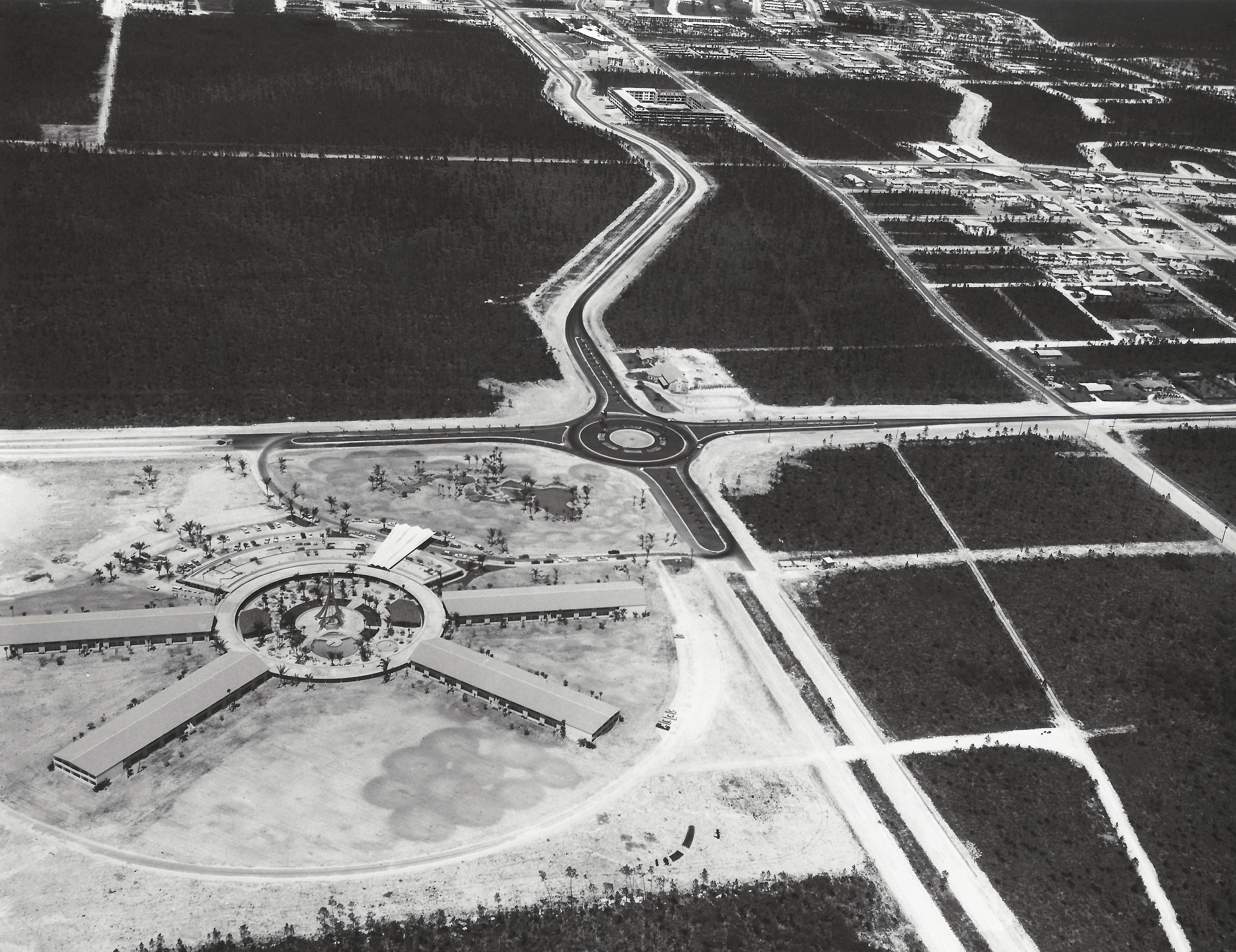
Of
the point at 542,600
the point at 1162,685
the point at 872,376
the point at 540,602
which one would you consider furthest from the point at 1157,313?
the point at 540,602

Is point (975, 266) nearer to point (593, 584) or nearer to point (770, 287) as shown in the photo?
point (770, 287)

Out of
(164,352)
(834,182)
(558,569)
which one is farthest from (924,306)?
(164,352)

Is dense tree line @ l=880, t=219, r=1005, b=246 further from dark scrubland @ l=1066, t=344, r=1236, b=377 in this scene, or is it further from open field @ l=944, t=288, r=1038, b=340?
dark scrubland @ l=1066, t=344, r=1236, b=377

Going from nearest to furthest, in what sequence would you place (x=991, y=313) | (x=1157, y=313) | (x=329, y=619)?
(x=329, y=619)
(x=991, y=313)
(x=1157, y=313)

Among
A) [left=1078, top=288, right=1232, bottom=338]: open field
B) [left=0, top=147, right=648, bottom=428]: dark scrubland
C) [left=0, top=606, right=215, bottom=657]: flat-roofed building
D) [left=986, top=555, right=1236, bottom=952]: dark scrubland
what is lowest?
[left=0, top=147, right=648, bottom=428]: dark scrubland

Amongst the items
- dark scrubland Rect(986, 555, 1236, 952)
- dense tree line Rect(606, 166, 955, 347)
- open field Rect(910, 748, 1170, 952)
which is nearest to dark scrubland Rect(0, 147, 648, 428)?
dense tree line Rect(606, 166, 955, 347)

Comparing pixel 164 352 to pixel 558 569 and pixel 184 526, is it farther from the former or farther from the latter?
pixel 558 569
